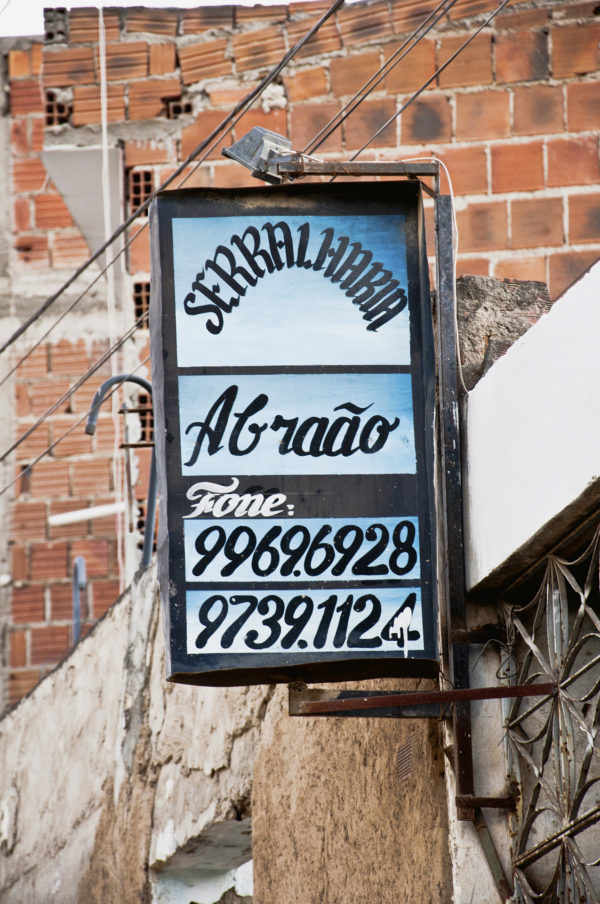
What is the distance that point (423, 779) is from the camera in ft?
13.0

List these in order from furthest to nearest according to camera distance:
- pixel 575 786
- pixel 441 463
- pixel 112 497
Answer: pixel 112 497 → pixel 441 463 → pixel 575 786

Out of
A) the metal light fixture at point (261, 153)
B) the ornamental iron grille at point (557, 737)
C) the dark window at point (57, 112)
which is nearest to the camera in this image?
the ornamental iron grille at point (557, 737)

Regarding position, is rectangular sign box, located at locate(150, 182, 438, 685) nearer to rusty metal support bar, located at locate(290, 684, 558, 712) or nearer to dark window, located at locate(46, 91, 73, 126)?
rusty metal support bar, located at locate(290, 684, 558, 712)

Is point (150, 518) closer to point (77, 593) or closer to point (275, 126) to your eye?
point (77, 593)

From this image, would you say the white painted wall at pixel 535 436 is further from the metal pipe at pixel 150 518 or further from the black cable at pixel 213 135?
the metal pipe at pixel 150 518

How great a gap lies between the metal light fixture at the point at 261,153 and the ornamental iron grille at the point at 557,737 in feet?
4.44

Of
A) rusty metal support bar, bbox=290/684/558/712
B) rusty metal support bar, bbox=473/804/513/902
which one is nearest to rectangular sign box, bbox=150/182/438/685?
rusty metal support bar, bbox=290/684/558/712

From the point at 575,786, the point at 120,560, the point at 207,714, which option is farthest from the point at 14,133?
the point at 575,786

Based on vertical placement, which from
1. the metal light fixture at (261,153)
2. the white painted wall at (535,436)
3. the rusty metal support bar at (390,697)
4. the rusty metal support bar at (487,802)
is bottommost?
the rusty metal support bar at (487,802)

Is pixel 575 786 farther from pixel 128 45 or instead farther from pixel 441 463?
pixel 128 45

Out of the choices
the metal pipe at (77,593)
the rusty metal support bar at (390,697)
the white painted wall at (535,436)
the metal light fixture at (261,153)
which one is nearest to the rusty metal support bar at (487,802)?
the rusty metal support bar at (390,697)

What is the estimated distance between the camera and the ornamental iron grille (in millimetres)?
3424

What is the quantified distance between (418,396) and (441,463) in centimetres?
33

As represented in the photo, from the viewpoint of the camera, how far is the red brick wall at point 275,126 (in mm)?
8422
